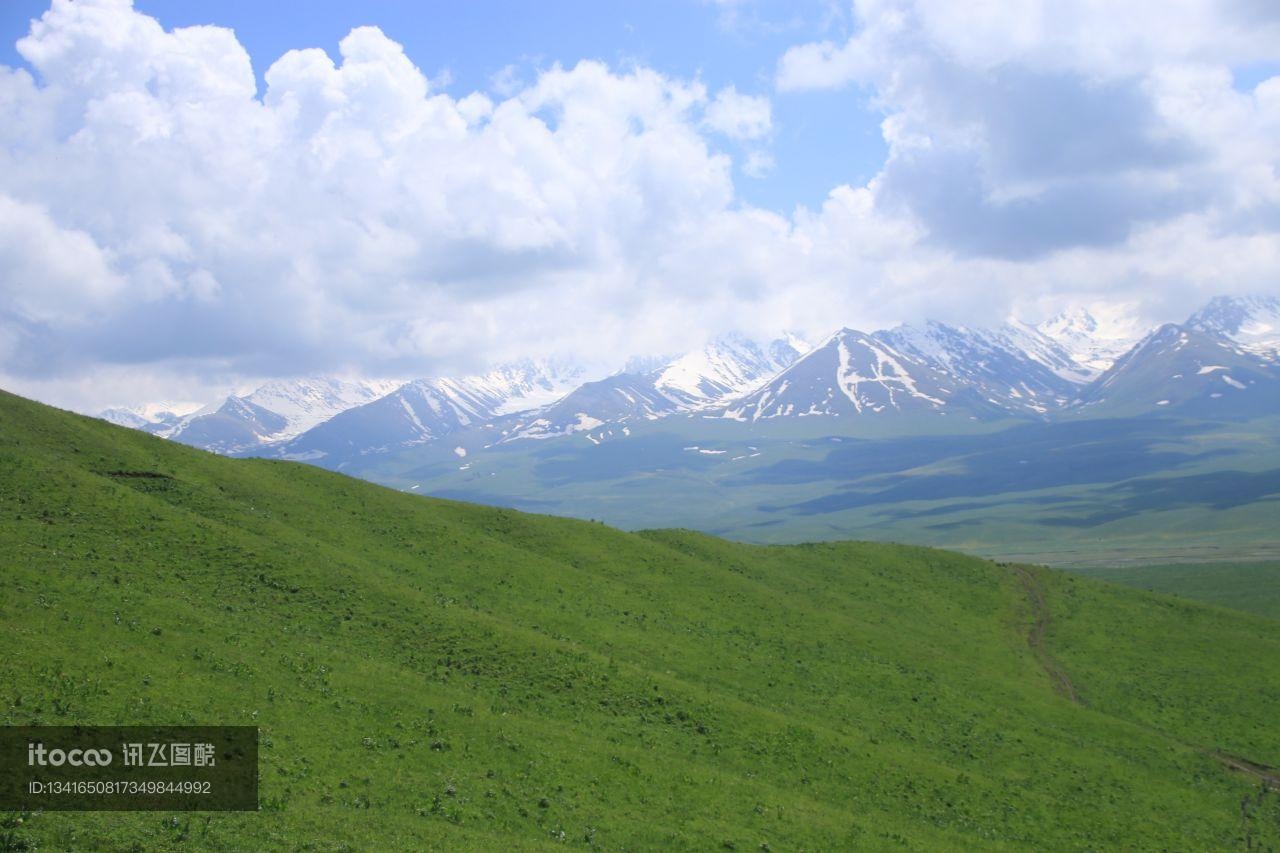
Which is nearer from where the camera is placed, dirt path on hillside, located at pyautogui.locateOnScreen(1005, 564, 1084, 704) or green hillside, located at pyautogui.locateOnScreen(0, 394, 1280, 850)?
green hillside, located at pyautogui.locateOnScreen(0, 394, 1280, 850)

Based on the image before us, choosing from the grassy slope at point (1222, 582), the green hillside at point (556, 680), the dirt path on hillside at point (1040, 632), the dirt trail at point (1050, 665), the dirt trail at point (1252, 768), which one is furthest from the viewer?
the grassy slope at point (1222, 582)

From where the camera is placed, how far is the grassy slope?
475ft

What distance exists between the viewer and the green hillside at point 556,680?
104 feet

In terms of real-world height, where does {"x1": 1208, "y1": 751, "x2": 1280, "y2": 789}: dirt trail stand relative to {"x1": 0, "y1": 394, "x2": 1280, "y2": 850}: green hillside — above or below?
below

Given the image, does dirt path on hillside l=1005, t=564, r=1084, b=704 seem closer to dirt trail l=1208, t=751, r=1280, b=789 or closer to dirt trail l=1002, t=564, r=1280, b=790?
dirt trail l=1002, t=564, r=1280, b=790

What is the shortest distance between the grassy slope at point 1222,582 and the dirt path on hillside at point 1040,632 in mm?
64056

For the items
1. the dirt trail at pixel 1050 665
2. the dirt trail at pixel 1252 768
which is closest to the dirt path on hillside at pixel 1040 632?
the dirt trail at pixel 1050 665

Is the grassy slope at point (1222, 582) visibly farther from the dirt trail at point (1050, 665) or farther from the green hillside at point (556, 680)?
the green hillside at point (556, 680)

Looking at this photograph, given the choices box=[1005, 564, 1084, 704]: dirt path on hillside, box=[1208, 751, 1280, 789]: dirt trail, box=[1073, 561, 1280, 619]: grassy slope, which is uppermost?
box=[1005, 564, 1084, 704]: dirt path on hillside

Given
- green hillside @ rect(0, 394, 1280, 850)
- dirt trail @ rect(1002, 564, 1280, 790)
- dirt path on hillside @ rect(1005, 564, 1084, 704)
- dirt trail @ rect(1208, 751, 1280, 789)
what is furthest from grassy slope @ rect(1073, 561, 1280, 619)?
dirt trail @ rect(1208, 751, 1280, 789)

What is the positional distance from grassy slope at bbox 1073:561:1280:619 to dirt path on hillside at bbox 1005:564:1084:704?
64056mm

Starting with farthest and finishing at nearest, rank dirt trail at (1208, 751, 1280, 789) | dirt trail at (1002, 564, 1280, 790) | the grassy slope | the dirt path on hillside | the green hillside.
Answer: the grassy slope < the dirt path on hillside < dirt trail at (1002, 564, 1280, 790) < dirt trail at (1208, 751, 1280, 789) < the green hillside

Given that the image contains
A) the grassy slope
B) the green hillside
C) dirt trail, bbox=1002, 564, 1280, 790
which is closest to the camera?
the green hillside

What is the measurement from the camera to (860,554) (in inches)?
3610
